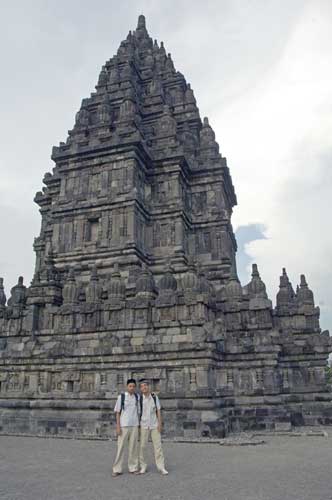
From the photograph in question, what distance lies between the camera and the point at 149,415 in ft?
32.9

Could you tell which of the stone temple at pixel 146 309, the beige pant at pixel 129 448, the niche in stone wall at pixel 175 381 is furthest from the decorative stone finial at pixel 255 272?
the beige pant at pixel 129 448

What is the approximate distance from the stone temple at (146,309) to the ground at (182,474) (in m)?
3.25

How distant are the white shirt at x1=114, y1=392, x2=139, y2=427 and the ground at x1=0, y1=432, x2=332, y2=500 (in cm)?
110

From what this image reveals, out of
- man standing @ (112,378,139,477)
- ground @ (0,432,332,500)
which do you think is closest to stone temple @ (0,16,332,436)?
ground @ (0,432,332,500)

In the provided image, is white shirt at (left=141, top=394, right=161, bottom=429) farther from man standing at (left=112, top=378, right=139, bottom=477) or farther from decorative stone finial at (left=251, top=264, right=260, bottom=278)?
decorative stone finial at (left=251, top=264, right=260, bottom=278)

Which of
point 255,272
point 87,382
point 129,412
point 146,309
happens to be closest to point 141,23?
point 255,272

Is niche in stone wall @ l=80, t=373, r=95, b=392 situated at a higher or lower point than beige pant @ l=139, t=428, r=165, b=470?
higher

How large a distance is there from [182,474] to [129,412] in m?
1.78

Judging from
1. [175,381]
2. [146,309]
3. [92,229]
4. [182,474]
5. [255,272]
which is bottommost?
[182,474]

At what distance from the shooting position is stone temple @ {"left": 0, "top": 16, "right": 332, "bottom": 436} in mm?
16812

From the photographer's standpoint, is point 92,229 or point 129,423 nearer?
point 129,423

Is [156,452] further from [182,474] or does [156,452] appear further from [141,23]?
[141,23]

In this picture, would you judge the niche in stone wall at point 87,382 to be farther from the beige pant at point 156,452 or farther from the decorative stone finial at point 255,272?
the decorative stone finial at point 255,272

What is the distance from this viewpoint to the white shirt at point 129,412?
9.93 meters
